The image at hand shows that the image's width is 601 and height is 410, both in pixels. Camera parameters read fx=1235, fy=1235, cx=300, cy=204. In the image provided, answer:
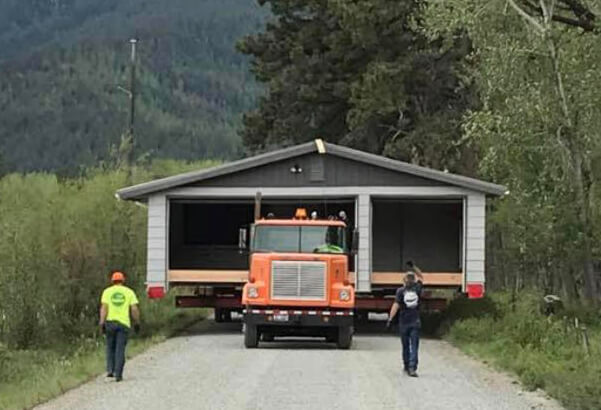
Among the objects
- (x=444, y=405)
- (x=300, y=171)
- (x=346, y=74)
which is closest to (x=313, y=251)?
(x=300, y=171)

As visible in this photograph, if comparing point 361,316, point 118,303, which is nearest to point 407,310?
point 118,303

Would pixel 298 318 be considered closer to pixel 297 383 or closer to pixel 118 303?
pixel 118 303

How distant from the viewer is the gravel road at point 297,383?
15727 mm

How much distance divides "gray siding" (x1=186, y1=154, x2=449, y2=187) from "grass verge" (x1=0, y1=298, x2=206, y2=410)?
14.0 ft

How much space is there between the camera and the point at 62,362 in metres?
23.2

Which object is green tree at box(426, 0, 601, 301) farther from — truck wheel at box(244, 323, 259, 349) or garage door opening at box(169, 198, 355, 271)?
truck wheel at box(244, 323, 259, 349)

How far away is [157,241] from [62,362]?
27.1ft

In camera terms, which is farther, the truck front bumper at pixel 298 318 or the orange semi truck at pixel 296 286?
the orange semi truck at pixel 296 286

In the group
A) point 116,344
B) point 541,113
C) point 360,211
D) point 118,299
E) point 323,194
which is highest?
point 541,113

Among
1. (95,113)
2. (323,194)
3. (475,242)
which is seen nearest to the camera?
(475,242)

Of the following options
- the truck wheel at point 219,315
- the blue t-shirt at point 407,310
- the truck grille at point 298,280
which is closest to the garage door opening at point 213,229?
the truck wheel at point 219,315

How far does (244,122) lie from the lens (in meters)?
50.8

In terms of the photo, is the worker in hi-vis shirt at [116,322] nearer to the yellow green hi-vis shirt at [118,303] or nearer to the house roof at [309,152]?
the yellow green hi-vis shirt at [118,303]

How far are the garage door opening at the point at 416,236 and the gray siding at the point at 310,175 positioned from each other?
128 inches
